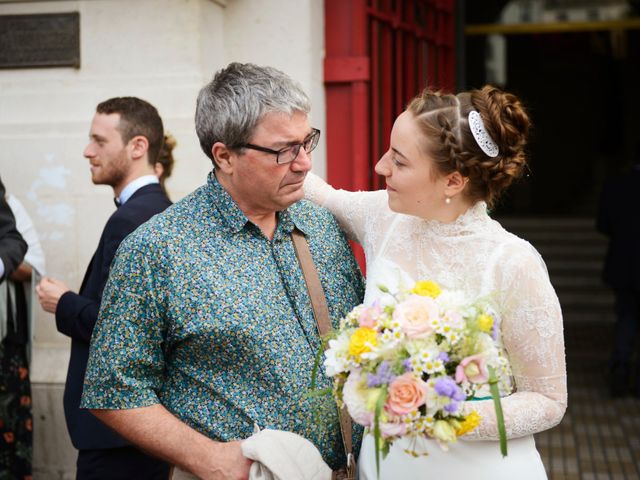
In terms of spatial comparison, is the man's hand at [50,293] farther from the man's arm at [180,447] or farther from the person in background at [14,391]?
the man's arm at [180,447]

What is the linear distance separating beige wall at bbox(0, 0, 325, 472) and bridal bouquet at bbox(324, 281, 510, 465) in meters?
2.62

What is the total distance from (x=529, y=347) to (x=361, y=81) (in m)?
2.76

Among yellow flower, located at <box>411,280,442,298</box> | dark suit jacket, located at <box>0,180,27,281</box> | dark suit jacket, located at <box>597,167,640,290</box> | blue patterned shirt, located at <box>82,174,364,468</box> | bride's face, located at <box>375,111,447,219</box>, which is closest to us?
yellow flower, located at <box>411,280,442,298</box>

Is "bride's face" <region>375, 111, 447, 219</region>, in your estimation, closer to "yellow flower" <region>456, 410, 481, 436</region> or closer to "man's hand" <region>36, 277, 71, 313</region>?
"yellow flower" <region>456, 410, 481, 436</region>

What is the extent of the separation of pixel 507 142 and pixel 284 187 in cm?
58

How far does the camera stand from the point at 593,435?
265 inches

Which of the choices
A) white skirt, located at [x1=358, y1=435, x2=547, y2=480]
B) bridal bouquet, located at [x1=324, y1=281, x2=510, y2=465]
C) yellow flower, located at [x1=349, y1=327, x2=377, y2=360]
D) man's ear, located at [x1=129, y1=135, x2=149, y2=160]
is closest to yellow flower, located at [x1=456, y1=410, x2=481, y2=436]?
bridal bouquet, located at [x1=324, y1=281, x2=510, y2=465]

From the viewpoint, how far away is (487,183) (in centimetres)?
244

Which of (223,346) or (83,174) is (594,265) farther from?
(223,346)

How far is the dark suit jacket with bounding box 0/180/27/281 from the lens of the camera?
3.74m

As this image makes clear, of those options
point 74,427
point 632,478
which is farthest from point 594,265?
point 74,427

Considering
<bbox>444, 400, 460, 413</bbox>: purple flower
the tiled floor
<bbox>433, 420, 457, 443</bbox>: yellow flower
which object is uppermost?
<bbox>444, 400, 460, 413</bbox>: purple flower

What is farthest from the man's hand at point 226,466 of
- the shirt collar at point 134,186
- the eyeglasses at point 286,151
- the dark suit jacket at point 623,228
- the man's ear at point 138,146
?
the dark suit jacket at point 623,228

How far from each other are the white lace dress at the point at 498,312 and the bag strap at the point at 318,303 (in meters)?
0.06
